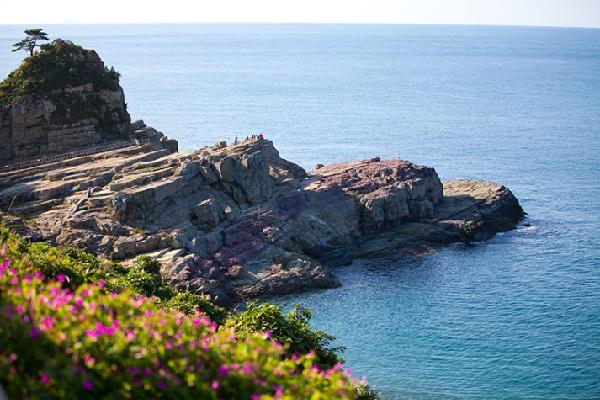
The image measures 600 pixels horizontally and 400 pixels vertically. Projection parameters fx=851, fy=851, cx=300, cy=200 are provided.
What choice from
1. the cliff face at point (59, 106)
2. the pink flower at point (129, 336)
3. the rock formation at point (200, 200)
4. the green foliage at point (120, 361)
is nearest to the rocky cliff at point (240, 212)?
the rock formation at point (200, 200)

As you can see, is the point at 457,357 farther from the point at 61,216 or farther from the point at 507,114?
the point at 507,114

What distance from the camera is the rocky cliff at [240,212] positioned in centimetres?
7631

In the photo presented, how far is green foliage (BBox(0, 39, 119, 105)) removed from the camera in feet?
301

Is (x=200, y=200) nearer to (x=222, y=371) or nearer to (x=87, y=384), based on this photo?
(x=222, y=371)

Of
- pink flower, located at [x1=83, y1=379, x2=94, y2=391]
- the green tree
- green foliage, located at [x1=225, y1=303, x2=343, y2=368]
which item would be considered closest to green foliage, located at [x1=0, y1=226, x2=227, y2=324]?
green foliage, located at [x1=225, y1=303, x2=343, y2=368]

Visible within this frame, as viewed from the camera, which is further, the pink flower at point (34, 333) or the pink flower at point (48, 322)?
the pink flower at point (48, 322)

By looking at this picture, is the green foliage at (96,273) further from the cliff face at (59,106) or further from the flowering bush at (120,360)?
the cliff face at (59,106)

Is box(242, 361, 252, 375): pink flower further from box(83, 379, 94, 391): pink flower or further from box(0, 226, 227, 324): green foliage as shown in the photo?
box(0, 226, 227, 324): green foliage

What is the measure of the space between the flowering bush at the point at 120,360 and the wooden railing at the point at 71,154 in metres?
63.3

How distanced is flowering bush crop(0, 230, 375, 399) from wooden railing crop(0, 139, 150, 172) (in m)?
63.3

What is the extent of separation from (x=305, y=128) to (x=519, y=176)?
53635 millimetres

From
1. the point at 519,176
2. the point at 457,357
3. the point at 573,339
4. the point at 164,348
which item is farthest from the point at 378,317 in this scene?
the point at 519,176

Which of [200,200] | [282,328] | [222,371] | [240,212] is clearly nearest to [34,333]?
[222,371]

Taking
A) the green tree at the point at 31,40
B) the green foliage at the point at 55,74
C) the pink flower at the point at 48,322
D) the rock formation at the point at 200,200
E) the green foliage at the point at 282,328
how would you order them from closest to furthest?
the pink flower at the point at 48,322
the green foliage at the point at 282,328
the rock formation at the point at 200,200
the green foliage at the point at 55,74
the green tree at the point at 31,40
